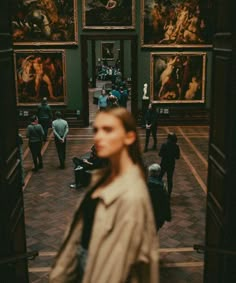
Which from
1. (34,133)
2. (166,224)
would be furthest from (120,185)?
(34,133)

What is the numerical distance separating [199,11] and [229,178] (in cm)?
1324

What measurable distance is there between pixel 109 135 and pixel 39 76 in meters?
14.7

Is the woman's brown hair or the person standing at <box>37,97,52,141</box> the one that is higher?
the woman's brown hair

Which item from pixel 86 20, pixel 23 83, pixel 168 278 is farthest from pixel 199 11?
pixel 168 278

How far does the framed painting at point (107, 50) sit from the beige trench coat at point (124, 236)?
33.4 m

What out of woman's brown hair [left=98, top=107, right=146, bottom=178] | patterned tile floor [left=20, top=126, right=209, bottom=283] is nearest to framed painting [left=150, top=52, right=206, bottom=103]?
patterned tile floor [left=20, top=126, right=209, bottom=283]

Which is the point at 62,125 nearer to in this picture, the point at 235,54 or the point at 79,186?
the point at 79,186

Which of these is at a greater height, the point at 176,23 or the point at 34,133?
the point at 176,23

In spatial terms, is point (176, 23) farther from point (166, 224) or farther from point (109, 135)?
point (109, 135)

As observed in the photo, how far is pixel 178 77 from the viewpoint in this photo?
651 inches

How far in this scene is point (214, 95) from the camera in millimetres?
4633

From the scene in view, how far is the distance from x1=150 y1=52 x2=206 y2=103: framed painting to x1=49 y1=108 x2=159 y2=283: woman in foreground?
14.5m

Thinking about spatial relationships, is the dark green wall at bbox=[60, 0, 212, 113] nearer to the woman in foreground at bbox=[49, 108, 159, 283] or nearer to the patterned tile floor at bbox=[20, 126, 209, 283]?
the patterned tile floor at bbox=[20, 126, 209, 283]

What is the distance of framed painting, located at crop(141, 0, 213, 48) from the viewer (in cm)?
1590
